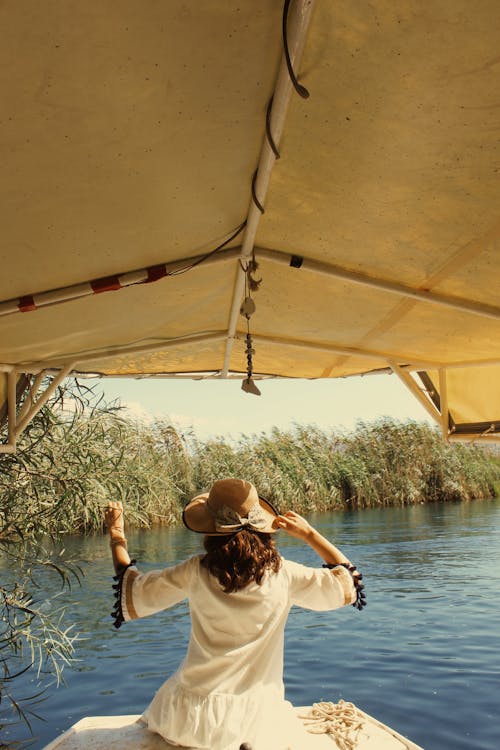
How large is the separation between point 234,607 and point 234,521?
0.26 metres

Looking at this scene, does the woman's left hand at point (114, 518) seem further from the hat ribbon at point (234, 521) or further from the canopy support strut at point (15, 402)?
the canopy support strut at point (15, 402)

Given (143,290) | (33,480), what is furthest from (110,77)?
(33,480)

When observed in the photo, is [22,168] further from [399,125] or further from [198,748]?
[198,748]

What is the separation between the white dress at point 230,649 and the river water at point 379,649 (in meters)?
2.46

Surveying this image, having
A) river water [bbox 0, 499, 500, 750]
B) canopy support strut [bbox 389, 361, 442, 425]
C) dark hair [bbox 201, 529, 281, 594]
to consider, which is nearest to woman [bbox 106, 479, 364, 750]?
dark hair [bbox 201, 529, 281, 594]

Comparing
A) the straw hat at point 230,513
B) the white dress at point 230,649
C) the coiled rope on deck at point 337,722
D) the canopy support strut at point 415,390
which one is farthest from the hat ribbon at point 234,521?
the canopy support strut at point 415,390

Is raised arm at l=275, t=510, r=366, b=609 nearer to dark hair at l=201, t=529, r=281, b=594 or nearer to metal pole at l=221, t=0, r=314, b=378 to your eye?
dark hair at l=201, t=529, r=281, b=594

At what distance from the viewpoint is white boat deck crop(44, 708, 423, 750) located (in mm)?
2355

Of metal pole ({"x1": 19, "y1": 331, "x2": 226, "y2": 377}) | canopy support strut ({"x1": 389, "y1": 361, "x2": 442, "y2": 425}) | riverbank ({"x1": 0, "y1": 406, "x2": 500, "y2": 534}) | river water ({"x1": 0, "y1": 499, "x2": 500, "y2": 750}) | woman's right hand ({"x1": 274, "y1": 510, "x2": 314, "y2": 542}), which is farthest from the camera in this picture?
riverbank ({"x1": 0, "y1": 406, "x2": 500, "y2": 534})

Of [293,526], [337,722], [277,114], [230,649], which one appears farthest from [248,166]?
[337,722]

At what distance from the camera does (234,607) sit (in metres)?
2.17

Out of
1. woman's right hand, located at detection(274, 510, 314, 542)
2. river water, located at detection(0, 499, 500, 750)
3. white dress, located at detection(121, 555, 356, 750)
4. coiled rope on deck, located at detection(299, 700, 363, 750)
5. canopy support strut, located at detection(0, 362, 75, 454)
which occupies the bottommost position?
river water, located at detection(0, 499, 500, 750)

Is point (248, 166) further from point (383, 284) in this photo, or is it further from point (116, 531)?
point (116, 531)

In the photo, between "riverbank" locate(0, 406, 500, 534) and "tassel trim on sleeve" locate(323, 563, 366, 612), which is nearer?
"tassel trim on sleeve" locate(323, 563, 366, 612)
